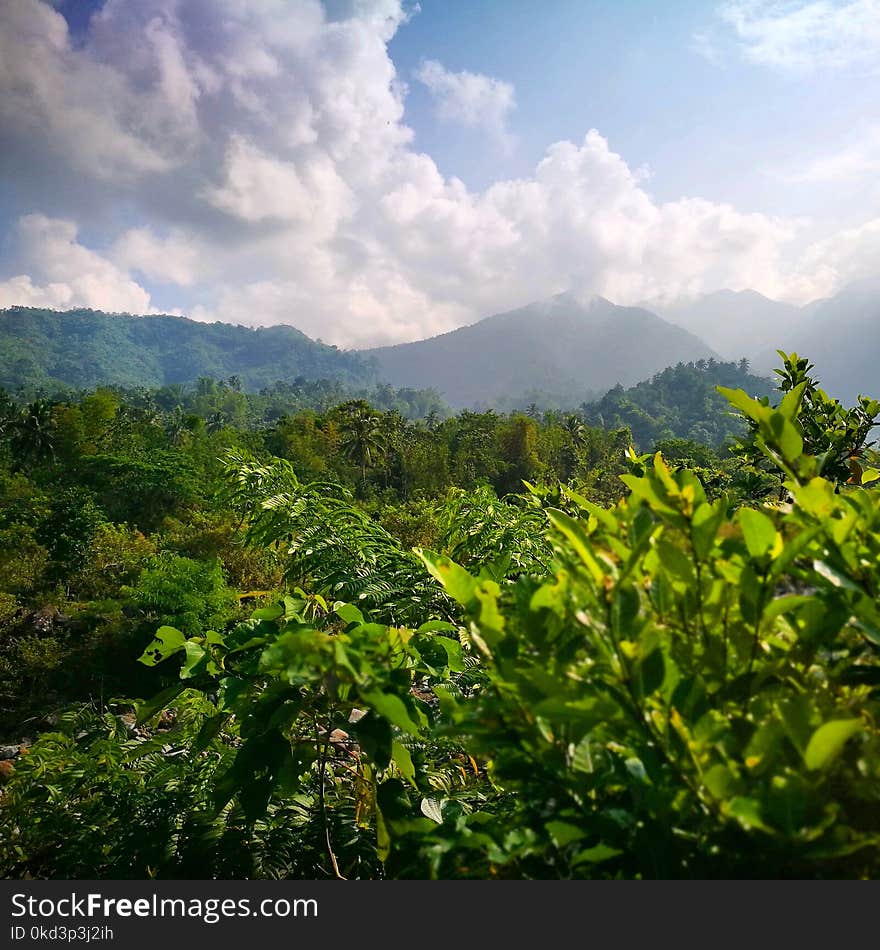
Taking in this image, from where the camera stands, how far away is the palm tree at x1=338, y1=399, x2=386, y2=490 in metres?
36.4

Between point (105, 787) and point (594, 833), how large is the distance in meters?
2.01

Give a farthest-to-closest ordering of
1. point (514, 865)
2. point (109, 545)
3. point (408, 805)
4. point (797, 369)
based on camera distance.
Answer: point (109, 545)
point (797, 369)
point (408, 805)
point (514, 865)

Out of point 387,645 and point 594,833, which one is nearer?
point 594,833

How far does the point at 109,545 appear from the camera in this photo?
17.9 metres

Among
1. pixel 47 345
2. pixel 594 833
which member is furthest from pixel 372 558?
pixel 47 345

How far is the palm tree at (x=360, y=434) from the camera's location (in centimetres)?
3644

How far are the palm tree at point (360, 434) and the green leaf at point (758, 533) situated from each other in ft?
117

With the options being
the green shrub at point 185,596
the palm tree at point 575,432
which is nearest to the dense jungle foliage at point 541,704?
the green shrub at point 185,596

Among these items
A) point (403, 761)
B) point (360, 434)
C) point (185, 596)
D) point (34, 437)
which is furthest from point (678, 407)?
point (403, 761)

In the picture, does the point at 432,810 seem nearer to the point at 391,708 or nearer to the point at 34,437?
the point at 391,708

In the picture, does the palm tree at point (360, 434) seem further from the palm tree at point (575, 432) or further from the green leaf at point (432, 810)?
the green leaf at point (432, 810)

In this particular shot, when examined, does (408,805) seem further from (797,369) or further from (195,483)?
(195,483)

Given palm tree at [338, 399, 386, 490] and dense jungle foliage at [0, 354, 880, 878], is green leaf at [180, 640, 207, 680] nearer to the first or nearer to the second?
dense jungle foliage at [0, 354, 880, 878]

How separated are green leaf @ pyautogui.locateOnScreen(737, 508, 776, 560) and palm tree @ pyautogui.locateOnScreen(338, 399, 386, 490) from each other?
35.6 m
